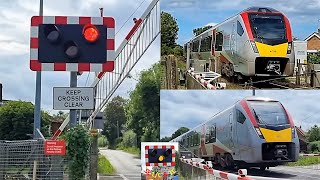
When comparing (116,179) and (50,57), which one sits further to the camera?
(116,179)

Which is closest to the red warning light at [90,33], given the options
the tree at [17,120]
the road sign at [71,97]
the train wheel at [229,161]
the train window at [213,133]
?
the road sign at [71,97]

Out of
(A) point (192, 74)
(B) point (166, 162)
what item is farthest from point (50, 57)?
(A) point (192, 74)

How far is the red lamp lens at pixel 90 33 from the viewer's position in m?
8.14

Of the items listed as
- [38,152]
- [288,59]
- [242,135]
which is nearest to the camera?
[38,152]

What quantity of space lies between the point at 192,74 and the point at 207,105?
1.97 metres

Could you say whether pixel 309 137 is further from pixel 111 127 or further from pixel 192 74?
pixel 111 127

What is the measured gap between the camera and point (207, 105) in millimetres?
22641

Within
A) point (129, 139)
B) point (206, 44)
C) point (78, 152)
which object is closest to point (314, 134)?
point (206, 44)

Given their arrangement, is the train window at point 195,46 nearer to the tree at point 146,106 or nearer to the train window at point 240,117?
the tree at point 146,106

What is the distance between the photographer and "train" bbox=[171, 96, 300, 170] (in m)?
19.6

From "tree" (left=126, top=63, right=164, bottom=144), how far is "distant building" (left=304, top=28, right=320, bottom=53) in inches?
240

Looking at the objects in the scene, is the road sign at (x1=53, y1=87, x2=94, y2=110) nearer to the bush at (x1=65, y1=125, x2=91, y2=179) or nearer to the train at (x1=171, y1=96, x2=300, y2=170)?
the bush at (x1=65, y1=125, x2=91, y2=179)

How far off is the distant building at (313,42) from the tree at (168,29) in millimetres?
4822

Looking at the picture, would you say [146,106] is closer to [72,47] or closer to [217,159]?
[217,159]
